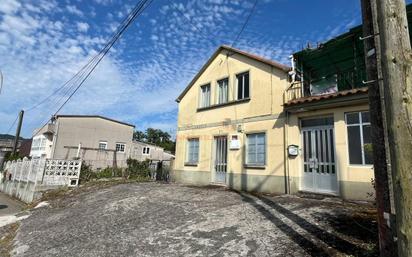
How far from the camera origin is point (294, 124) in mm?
11055

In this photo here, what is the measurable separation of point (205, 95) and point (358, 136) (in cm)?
896

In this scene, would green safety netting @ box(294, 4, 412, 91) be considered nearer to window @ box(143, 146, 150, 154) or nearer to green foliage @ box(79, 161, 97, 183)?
green foliage @ box(79, 161, 97, 183)

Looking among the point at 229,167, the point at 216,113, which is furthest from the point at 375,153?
the point at 216,113

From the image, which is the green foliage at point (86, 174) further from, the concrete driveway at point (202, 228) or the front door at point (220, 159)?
the front door at point (220, 159)

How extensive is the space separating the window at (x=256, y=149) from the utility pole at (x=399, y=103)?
978cm

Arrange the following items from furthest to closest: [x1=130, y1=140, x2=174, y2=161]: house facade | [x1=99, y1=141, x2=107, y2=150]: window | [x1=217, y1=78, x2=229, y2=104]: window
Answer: [x1=130, y1=140, x2=174, y2=161]: house facade < [x1=99, y1=141, x2=107, y2=150]: window < [x1=217, y1=78, x2=229, y2=104]: window

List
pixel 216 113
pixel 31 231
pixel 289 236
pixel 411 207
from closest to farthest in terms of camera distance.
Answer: pixel 411 207, pixel 289 236, pixel 31 231, pixel 216 113

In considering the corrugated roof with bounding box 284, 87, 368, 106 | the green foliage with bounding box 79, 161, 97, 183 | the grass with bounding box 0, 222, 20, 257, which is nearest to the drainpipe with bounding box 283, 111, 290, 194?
the corrugated roof with bounding box 284, 87, 368, 106

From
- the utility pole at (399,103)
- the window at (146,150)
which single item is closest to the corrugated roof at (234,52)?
the utility pole at (399,103)

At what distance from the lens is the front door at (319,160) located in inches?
387

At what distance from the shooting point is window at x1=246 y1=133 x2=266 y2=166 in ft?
39.5

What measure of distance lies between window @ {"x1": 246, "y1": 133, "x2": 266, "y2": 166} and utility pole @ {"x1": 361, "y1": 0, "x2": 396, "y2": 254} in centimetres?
902

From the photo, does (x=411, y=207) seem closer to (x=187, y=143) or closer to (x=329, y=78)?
(x=329, y=78)

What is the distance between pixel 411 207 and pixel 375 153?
101cm
